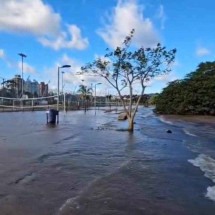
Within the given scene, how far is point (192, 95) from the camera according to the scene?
204 ft

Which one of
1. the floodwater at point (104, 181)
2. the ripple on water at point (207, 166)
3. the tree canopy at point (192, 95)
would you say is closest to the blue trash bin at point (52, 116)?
the floodwater at point (104, 181)

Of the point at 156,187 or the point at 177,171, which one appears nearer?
the point at 156,187

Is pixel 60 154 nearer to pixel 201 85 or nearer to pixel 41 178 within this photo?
pixel 41 178

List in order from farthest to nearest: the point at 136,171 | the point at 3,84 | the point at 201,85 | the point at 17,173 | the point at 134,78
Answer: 1. the point at 3,84
2. the point at 201,85
3. the point at 134,78
4. the point at 136,171
5. the point at 17,173

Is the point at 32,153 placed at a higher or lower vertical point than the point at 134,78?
lower

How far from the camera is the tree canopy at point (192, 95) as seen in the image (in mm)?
61312

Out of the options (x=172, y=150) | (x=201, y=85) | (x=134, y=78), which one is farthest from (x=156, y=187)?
(x=201, y=85)

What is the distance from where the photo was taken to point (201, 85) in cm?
6269

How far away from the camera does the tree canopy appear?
61.3 m

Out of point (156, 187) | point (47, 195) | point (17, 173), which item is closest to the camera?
point (47, 195)

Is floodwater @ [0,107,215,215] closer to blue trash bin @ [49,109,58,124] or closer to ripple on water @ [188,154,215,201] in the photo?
ripple on water @ [188,154,215,201]

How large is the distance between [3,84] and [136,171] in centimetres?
8409

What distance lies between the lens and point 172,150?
16.6m

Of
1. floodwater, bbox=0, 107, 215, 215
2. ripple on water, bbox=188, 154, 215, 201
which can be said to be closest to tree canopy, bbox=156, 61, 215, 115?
floodwater, bbox=0, 107, 215, 215
